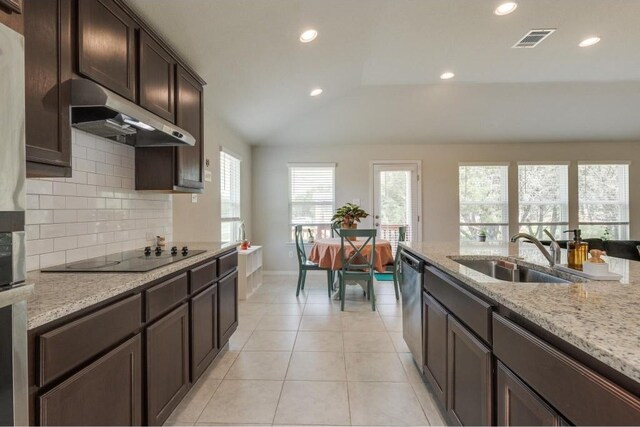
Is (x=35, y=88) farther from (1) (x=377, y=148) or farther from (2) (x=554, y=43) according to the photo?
(1) (x=377, y=148)

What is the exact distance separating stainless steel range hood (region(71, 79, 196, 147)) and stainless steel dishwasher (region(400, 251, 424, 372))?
188cm

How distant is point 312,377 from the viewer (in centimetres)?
225

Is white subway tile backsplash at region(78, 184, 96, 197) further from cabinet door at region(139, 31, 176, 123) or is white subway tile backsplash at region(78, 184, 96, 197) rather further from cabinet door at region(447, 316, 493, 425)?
cabinet door at region(447, 316, 493, 425)

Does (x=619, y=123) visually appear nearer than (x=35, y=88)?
No

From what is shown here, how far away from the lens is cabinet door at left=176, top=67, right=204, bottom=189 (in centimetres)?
246

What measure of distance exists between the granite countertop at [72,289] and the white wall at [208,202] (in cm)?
155

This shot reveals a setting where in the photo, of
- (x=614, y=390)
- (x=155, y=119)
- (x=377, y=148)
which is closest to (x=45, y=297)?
(x=155, y=119)

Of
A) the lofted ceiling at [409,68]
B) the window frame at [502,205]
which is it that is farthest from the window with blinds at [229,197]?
the window frame at [502,205]

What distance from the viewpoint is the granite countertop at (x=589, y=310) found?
67 centimetres

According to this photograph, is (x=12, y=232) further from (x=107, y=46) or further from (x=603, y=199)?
(x=603, y=199)

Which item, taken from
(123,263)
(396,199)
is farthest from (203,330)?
(396,199)

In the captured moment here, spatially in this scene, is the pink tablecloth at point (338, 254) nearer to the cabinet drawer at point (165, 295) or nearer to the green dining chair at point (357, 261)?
the green dining chair at point (357, 261)

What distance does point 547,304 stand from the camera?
97 cm

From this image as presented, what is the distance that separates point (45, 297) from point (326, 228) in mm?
5017
